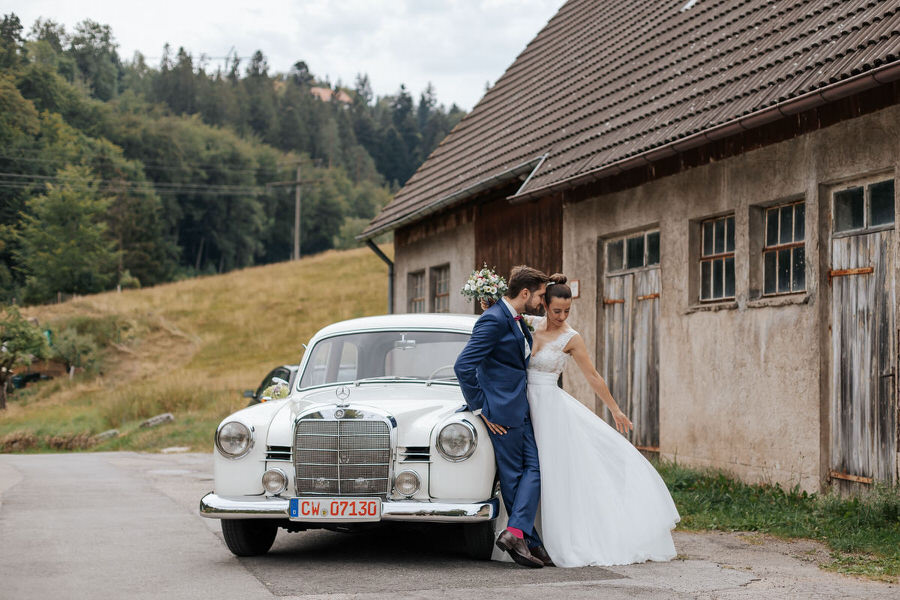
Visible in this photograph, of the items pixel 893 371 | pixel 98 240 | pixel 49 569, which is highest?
pixel 98 240

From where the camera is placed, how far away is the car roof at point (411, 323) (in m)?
8.05

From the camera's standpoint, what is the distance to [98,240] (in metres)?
78.0

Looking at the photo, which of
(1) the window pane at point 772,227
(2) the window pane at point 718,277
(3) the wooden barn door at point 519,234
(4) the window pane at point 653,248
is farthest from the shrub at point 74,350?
(1) the window pane at point 772,227

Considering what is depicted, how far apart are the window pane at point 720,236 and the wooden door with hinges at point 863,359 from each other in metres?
1.78

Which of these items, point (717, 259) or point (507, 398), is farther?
point (717, 259)

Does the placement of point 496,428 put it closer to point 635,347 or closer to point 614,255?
point 635,347

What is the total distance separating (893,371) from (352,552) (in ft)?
14.2

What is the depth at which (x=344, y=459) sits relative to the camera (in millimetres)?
6617

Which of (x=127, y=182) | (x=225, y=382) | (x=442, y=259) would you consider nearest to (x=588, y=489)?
(x=442, y=259)

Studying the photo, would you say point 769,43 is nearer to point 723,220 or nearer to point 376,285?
point 723,220

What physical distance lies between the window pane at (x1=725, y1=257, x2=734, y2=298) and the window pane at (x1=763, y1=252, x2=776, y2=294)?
496 mm

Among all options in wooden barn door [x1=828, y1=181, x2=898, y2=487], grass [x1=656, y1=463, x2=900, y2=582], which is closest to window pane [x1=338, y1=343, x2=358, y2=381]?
grass [x1=656, y1=463, x2=900, y2=582]

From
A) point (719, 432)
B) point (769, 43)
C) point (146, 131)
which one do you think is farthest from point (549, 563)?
point (146, 131)

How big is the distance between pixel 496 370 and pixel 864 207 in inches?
147
